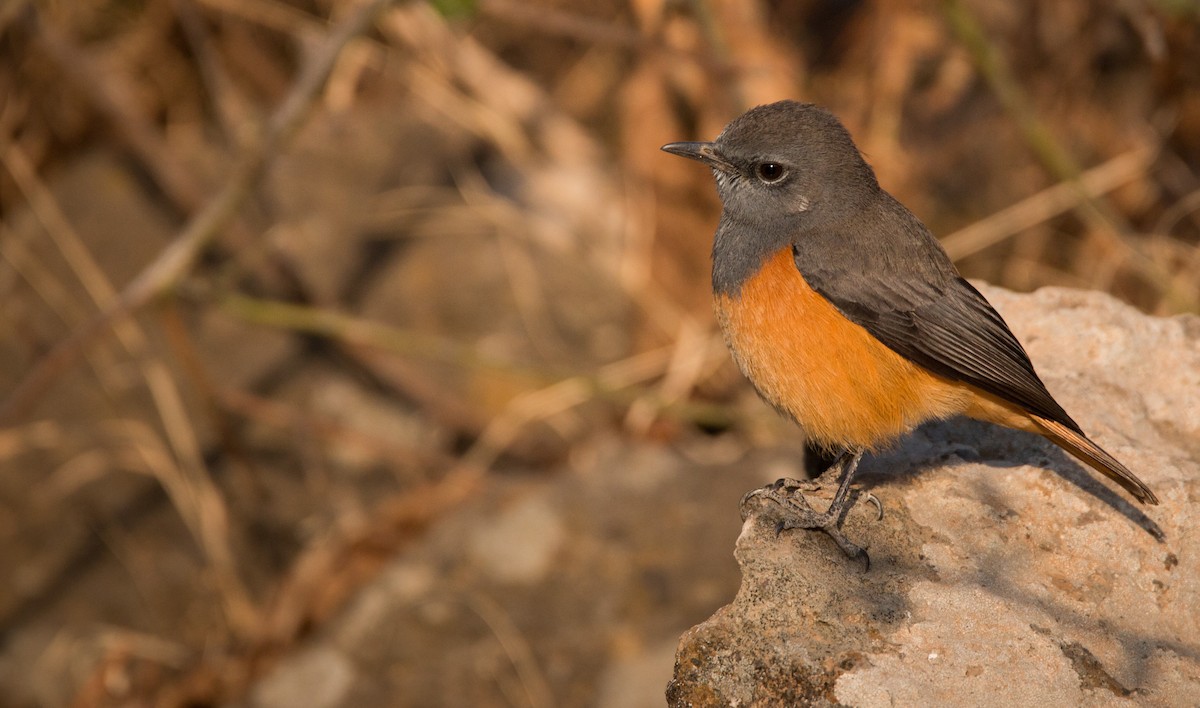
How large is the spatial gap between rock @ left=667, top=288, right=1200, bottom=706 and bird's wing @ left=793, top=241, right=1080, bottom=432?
1.33 feet

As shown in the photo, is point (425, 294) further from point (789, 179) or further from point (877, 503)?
point (877, 503)

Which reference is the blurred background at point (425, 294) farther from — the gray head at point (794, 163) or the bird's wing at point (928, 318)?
the bird's wing at point (928, 318)

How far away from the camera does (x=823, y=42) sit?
831cm

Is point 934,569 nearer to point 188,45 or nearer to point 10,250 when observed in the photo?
point 10,250

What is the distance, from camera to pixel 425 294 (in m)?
7.03

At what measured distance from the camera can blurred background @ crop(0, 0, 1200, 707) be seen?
18.0 ft

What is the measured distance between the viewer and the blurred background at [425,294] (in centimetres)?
549

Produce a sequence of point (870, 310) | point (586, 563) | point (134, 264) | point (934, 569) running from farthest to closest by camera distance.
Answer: point (134, 264), point (586, 563), point (870, 310), point (934, 569)

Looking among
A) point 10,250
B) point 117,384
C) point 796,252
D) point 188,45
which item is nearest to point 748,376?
point 796,252

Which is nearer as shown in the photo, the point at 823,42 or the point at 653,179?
the point at 653,179

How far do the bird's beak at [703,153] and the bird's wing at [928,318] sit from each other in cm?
48

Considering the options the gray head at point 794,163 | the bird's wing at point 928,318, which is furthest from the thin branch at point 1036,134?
the bird's wing at point 928,318

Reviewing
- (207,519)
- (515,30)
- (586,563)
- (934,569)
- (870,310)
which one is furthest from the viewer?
(515,30)

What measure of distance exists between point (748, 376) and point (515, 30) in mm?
5176
